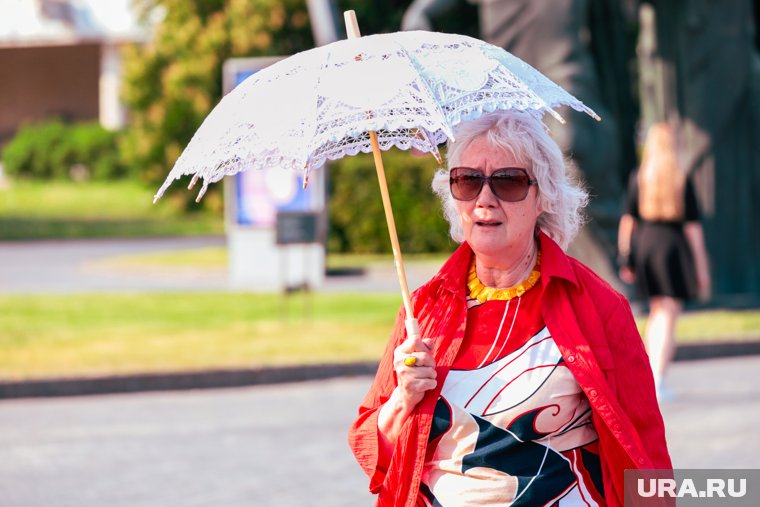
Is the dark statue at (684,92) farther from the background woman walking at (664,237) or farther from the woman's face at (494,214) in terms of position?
the woman's face at (494,214)

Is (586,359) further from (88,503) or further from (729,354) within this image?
(729,354)

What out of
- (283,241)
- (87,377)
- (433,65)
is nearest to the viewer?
(433,65)

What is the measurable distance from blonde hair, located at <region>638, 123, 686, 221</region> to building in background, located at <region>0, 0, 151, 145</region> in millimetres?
45685

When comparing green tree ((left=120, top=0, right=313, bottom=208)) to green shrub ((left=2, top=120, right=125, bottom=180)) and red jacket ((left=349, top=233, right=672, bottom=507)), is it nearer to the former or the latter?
green shrub ((left=2, top=120, right=125, bottom=180))

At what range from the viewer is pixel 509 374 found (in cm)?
337

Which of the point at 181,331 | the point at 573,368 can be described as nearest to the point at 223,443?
the point at 181,331

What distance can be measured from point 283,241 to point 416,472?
1155 centimetres

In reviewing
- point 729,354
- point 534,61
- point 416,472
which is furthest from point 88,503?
point 534,61

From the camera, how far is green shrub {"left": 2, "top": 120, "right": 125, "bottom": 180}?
4928 cm

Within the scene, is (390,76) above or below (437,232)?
above

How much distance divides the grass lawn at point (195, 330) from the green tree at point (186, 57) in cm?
1372

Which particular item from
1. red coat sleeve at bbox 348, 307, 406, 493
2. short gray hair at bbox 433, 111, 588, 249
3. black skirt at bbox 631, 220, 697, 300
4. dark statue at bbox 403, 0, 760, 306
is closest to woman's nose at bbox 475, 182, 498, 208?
short gray hair at bbox 433, 111, 588, 249

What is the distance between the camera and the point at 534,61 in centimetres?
1509

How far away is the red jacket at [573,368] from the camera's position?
327 centimetres
